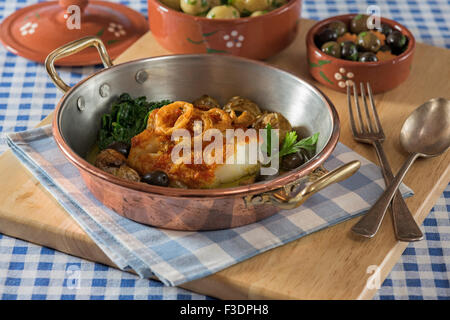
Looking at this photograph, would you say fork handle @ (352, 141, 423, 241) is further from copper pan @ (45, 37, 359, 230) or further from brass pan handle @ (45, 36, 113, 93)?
brass pan handle @ (45, 36, 113, 93)

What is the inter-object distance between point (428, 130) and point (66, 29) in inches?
47.4

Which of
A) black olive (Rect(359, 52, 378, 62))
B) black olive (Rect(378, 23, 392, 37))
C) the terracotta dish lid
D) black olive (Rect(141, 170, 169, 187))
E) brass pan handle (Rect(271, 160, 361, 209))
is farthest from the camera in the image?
the terracotta dish lid

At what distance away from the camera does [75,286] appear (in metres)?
1.28

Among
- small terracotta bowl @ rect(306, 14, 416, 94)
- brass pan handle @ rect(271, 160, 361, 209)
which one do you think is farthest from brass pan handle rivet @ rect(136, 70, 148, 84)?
brass pan handle @ rect(271, 160, 361, 209)

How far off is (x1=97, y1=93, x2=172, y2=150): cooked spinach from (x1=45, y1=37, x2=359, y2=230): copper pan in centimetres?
2

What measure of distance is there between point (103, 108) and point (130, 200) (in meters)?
0.41

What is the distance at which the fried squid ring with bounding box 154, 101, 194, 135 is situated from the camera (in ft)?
4.68

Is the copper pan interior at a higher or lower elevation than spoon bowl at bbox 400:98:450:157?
higher

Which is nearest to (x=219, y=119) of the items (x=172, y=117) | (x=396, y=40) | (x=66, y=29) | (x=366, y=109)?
(x=172, y=117)

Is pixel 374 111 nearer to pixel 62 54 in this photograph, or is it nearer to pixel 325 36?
pixel 325 36

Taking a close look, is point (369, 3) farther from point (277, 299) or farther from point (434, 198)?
point (277, 299)

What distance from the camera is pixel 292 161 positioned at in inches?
56.7

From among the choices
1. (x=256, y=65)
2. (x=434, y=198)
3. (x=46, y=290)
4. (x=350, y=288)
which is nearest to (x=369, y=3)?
(x=256, y=65)

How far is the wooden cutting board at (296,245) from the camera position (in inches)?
47.8
